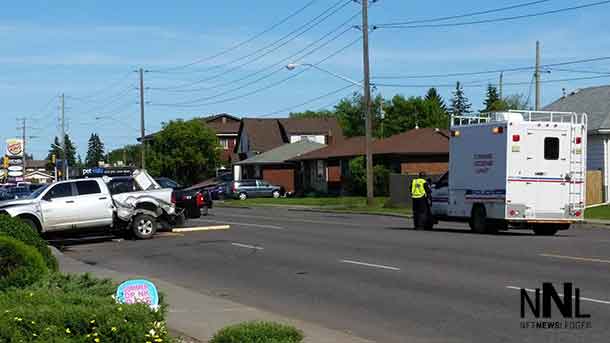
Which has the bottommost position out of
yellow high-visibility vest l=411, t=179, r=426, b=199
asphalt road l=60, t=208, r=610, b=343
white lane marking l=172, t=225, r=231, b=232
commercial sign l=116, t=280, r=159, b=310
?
white lane marking l=172, t=225, r=231, b=232

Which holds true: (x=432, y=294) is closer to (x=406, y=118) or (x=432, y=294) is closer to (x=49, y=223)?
(x=49, y=223)

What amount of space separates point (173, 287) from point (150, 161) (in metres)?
72.1

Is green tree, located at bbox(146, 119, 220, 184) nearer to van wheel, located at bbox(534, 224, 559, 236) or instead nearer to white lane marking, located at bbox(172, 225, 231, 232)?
white lane marking, located at bbox(172, 225, 231, 232)

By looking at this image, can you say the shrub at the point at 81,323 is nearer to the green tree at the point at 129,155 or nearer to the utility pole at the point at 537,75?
the utility pole at the point at 537,75

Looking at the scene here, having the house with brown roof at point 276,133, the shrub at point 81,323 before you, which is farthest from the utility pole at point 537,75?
the shrub at point 81,323

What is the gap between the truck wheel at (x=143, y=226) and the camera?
Result: 26703mm

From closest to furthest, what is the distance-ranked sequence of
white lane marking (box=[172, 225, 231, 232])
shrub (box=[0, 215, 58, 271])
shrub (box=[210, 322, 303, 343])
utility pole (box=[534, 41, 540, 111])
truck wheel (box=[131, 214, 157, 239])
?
shrub (box=[210, 322, 303, 343]) → shrub (box=[0, 215, 58, 271]) → truck wheel (box=[131, 214, 157, 239]) → white lane marking (box=[172, 225, 231, 232]) → utility pole (box=[534, 41, 540, 111])

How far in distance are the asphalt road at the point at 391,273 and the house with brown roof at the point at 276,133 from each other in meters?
60.6

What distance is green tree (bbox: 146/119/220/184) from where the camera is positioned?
85.0 meters

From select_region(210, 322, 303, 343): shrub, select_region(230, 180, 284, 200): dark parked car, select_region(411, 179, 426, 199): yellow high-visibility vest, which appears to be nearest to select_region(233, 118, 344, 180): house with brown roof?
select_region(230, 180, 284, 200): dark parked car

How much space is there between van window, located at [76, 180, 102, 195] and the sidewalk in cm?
1110

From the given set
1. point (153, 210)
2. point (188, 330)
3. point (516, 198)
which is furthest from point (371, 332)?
point (153, 210)

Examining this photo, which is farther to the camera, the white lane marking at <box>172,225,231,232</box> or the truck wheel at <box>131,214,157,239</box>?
the white lane marking at <box>172,225,231,232</box>

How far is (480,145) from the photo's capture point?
25969 millimetres
